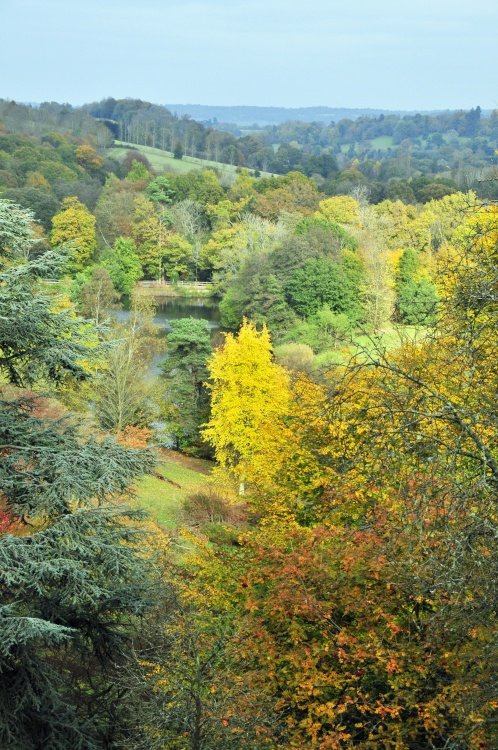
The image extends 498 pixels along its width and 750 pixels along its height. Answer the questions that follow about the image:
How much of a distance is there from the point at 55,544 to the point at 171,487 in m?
17.7

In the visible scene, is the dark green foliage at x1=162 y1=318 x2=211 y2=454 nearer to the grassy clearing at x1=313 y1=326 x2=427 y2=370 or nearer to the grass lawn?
the grass lawn

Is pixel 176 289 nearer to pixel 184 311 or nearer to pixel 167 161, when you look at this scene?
pixel 184 311

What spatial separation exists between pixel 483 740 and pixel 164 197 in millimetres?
76363

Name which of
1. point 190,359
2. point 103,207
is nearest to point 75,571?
point 190,359

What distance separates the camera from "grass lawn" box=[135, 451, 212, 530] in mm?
22641

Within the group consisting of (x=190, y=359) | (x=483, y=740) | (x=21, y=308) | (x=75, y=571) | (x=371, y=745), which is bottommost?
(x=190, y=359)

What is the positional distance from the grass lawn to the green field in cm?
8007

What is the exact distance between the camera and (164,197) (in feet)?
263

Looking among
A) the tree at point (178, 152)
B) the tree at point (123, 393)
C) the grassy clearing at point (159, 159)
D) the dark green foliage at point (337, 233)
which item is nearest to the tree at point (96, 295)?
the tree at point (123, 393)

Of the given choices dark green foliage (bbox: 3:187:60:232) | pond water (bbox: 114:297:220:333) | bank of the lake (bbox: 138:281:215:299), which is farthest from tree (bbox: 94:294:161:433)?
dark green foliage (bbox: 3:187:60:232)

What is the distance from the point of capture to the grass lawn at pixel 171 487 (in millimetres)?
22641

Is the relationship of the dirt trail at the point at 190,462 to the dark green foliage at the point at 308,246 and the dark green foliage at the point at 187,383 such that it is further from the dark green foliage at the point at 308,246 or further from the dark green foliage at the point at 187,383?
the dark green foliage at the point at 308,246

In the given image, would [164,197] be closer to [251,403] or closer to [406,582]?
[251,403]

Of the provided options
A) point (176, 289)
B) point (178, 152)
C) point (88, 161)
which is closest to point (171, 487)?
point (176, 289)
